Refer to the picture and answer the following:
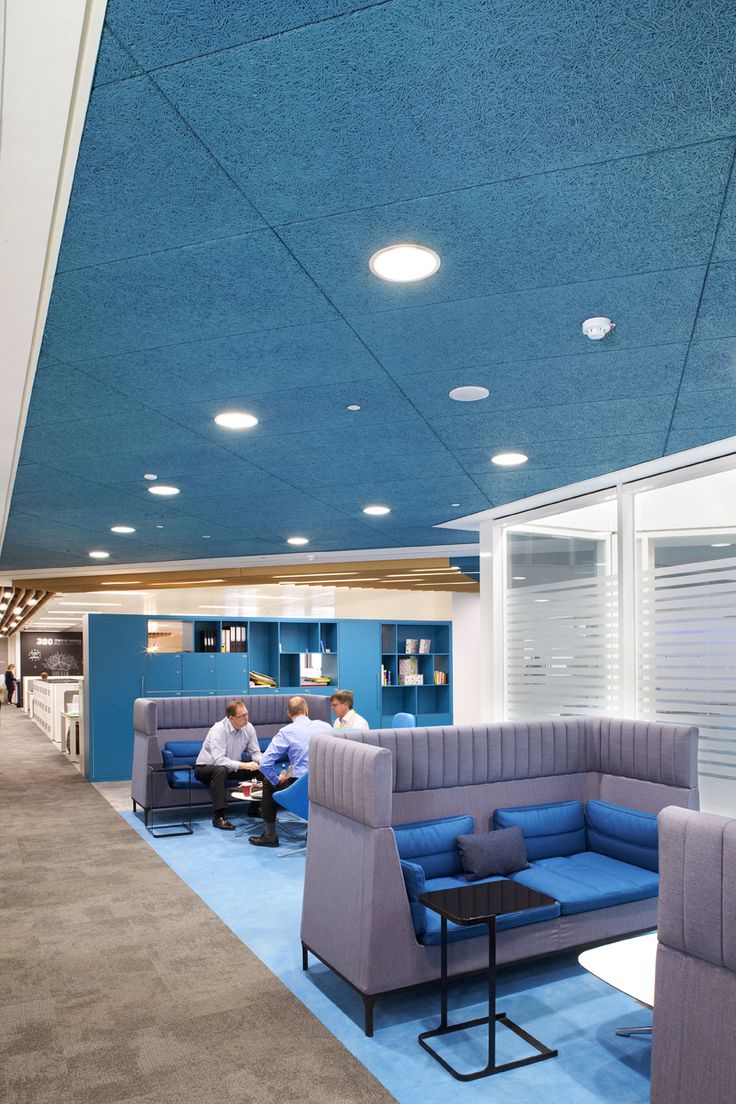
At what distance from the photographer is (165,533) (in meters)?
8.50

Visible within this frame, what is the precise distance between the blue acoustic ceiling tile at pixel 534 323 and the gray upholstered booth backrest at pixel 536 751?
195 cm

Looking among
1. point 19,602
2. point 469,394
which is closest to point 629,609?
point 469,394

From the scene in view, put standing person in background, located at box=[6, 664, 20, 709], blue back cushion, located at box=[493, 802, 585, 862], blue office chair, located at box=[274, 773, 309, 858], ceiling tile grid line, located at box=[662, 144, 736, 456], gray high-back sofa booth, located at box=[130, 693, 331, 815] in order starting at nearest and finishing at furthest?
ceiling tile grid line, located at box=[662, 144, 736, 456]
blue back cushion, located at box=[493, 802, 585, 862]
blue office chair, located at box=[274, 773, 309, 858]
gray high-back sofa booth, located at box=[130, 693, 331, 815]
standing person in background, located at box=[6, 664, 20, 709]

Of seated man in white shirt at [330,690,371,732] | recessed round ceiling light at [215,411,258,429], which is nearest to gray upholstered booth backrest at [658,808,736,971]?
recessed round ceiling light at [215,411,258,429]

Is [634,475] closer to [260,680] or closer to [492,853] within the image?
[492,853]

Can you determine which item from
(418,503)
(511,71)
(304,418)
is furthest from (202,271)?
(418,503)

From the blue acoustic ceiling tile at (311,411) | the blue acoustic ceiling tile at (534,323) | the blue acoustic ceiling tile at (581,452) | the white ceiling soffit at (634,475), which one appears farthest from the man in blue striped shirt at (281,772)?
the blue acoustic ceiling tile at (534,323)

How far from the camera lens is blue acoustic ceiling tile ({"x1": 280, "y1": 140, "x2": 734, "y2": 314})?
6.88ft

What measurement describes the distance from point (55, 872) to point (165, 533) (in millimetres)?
3550

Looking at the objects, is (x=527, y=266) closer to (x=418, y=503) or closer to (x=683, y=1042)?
(x=683, y=1042)

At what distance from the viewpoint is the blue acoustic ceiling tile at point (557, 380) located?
136 inches

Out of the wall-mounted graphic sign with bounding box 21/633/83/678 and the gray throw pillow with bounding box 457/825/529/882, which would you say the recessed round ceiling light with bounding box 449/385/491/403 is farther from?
the wall-mounted graphic sign with bounding box 21/633/83/678

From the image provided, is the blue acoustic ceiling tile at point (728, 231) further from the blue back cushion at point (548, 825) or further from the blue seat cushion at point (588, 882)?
the blue back cushion at point (548, 825)

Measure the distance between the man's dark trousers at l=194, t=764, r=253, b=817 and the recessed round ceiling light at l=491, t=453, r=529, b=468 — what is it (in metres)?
3.92
